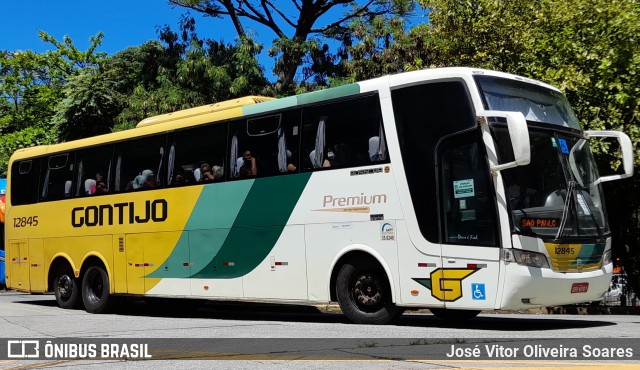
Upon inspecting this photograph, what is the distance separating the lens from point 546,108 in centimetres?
1178

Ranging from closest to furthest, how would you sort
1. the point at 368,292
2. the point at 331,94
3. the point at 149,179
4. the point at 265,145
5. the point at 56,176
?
the point at 368,292
the point at 331,94
the point at 265,145
the point at 149,179
the point at 56,176

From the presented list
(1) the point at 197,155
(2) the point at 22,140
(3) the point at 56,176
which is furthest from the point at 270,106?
(2) the point at 22,140

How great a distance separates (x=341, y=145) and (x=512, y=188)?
280 cm

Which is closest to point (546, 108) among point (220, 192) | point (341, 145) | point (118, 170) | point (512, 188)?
point (512, 188)

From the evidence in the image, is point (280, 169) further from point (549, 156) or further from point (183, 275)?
point (549, 156)

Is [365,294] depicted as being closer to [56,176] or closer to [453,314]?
[453,314]

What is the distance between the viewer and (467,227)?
10773mm

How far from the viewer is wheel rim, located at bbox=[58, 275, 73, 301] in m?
17.4

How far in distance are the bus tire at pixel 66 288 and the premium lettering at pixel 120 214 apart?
121 cm

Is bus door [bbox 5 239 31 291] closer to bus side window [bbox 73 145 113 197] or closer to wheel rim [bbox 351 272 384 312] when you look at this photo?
bus side window [bbox 73 145 113 197]

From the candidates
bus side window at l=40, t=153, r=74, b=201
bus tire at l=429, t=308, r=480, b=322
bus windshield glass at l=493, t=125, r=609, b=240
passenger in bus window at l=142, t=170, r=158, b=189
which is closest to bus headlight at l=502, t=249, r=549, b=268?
bus windshield glass at l=493, t=125, r=609, b=240

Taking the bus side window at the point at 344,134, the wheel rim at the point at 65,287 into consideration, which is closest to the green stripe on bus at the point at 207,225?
the bus side window at the point at 344,134

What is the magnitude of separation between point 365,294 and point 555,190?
3103 mm

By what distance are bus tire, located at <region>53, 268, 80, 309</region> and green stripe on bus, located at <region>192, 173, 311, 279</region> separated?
4.53 meters
